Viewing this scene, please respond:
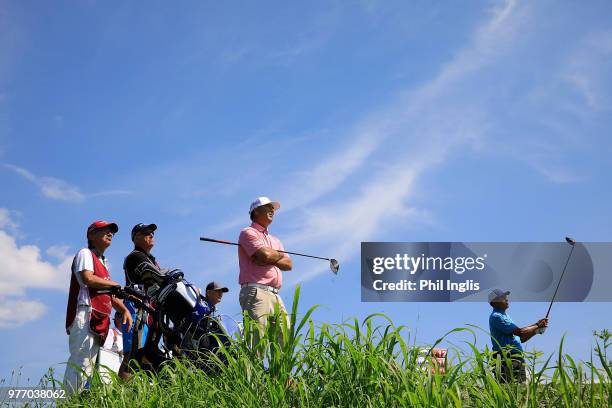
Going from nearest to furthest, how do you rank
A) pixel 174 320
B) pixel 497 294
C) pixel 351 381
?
1. pixel 351 381
2. pixel 174 320
3. pixel 497 294

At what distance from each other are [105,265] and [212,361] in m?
2.27

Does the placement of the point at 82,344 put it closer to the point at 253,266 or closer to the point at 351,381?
the point at 253,266

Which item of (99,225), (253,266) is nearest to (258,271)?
(253,266)

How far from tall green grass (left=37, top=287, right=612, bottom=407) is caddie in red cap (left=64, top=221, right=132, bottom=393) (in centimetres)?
106

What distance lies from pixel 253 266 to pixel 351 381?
8.88 feet

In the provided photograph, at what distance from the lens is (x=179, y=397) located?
5.31 m

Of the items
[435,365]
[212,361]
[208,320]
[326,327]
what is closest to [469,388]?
[435,365]

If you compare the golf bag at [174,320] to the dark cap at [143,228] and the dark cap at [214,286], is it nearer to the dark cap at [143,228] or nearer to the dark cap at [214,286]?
the dark cap at [143,228]

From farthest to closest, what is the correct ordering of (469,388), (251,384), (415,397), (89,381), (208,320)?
(208,320), (89,381), (251,384), (469,388), (415,397)

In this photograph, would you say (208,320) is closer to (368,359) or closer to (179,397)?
(179,397)

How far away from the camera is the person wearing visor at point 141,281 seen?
6.88 metres

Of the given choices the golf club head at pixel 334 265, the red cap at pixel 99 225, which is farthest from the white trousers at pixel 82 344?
the golf club head at pixel 334 265

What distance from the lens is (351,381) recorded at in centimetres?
466

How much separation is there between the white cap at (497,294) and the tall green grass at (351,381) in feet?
13.8
